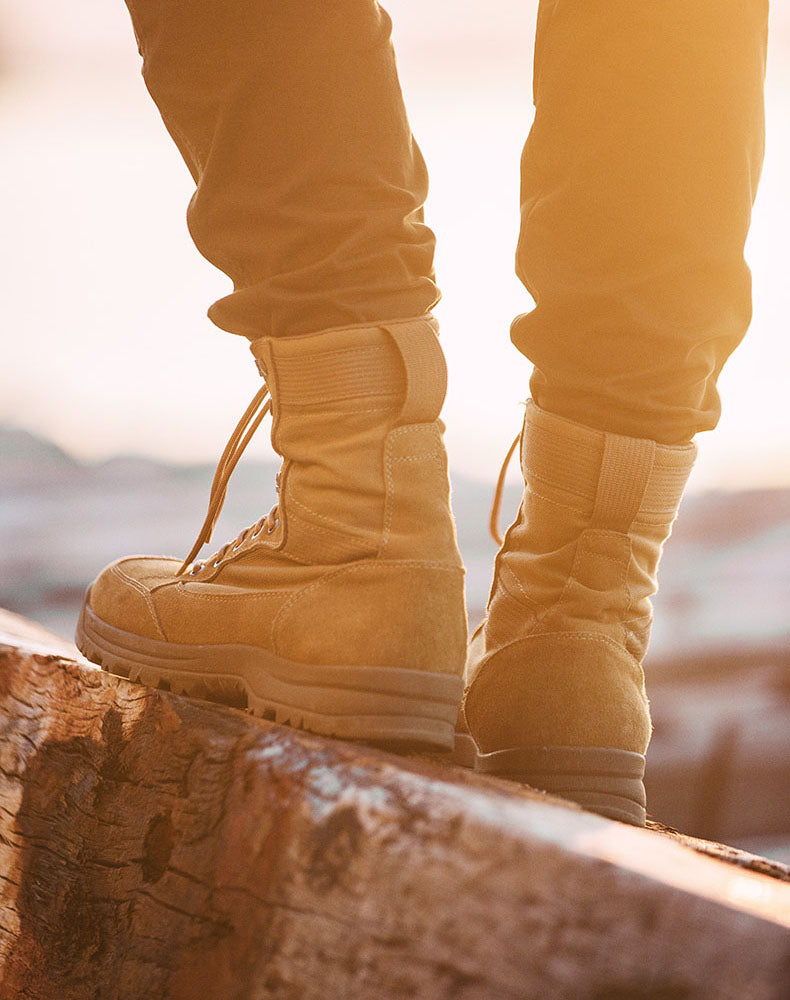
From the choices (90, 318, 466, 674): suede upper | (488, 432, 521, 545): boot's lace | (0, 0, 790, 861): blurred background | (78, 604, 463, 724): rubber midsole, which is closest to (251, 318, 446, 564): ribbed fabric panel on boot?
(90, 318, 466, 674): suede upper

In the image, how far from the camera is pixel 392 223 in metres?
0.79

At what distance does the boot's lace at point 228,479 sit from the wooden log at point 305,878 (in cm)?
18

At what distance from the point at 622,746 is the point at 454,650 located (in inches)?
7.4

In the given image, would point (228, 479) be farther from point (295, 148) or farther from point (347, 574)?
point (295, 148)

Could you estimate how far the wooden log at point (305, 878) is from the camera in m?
0.50

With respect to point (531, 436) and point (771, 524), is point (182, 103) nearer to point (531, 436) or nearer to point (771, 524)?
point (531, 436)

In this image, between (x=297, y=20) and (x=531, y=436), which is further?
(x=531, y=436)

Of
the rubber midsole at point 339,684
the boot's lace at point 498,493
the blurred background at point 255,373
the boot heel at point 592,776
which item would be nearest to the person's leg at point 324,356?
the rubber midsole at point 339,684

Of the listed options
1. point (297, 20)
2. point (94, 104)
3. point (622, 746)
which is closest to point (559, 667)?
point (622, 746)

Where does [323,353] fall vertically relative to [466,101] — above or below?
below

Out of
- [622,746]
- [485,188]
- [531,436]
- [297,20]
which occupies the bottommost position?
[622,746]

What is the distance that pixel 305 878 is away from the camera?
590mm

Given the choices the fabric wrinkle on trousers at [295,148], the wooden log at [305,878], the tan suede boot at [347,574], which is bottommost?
the wooden log at [305,878]

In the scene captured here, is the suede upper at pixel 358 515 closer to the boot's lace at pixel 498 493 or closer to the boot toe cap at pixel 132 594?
the boot toe cap at pixel 132 594
